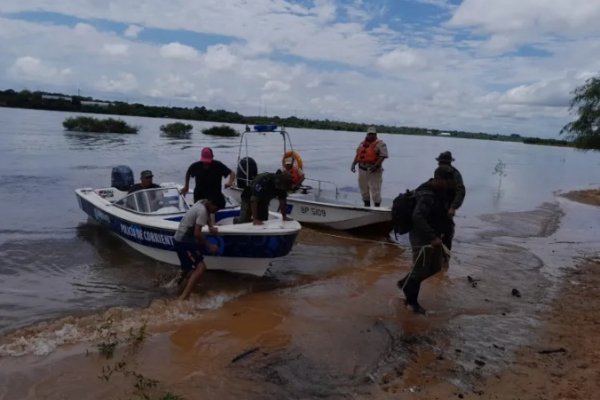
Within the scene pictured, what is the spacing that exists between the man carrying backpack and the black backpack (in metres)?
0.05

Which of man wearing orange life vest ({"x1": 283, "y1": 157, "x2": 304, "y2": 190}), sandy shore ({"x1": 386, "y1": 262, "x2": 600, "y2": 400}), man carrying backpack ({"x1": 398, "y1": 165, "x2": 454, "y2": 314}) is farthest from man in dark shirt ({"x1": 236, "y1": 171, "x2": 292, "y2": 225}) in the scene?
sandy shore ({"x1": 386, "y1": 262, "x2": 600, "y2": 400})

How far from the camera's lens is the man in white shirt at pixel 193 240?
6.82m

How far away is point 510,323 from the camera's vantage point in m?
6.27

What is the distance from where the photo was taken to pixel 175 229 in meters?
7.89

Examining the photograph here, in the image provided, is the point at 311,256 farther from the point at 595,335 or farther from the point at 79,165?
the point at 79,165

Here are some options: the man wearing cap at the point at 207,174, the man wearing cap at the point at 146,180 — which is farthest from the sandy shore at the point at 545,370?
the man wearing cap at the point at 146,180

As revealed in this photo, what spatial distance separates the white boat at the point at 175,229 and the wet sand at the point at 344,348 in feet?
1.77

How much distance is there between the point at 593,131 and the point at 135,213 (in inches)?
1029

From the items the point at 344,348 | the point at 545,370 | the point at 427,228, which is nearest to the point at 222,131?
the point at 427,228

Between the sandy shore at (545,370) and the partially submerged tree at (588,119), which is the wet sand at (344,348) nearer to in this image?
the sandy shore at (545,370)

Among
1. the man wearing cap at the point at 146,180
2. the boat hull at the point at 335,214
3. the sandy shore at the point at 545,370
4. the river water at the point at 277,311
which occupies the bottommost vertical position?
the river water at the point at 277,311

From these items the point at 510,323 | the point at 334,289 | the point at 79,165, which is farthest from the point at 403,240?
the point at 79,165

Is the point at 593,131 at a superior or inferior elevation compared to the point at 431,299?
superior

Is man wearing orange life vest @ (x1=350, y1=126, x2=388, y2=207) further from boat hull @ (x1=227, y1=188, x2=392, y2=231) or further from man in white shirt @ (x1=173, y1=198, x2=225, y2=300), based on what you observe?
man in white shirt @ (x1=173, y1=198, x2=225, y2=300)
